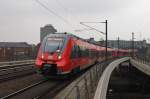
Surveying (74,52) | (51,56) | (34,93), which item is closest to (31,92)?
(34,93)

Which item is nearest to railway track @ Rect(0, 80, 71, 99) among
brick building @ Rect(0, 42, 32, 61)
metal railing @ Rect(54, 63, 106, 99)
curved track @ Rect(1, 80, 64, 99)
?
curved track @ Rect(1, 80, 64, 99)

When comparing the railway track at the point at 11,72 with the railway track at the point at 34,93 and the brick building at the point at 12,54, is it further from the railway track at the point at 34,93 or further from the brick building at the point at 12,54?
the brick building at the point at 12,54

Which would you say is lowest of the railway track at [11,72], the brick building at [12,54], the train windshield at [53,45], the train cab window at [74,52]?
the railway track at [11,72]

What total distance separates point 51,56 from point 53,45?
95cm

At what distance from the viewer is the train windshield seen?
2500 cm

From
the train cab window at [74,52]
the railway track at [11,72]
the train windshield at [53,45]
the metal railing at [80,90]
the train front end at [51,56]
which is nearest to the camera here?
the metal railing at [80,90]

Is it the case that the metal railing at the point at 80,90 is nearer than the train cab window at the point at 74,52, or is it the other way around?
the metal railing at the point at 80,90

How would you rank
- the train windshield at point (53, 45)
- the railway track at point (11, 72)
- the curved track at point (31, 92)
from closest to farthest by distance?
the curved track at point (31, 92), the train windshield at point (53, 45), the railway track at point (11, 72)

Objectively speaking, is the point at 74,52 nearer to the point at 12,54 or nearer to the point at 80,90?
the point at 80,90

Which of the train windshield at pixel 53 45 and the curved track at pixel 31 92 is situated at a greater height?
the train windshield at pixel 53 45

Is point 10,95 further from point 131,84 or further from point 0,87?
point 131,84

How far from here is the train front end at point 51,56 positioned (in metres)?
24.2

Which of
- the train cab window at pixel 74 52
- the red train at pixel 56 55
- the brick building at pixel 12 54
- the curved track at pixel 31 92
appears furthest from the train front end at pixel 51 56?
the brick building at pixel 12 54

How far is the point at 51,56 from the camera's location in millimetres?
24594
